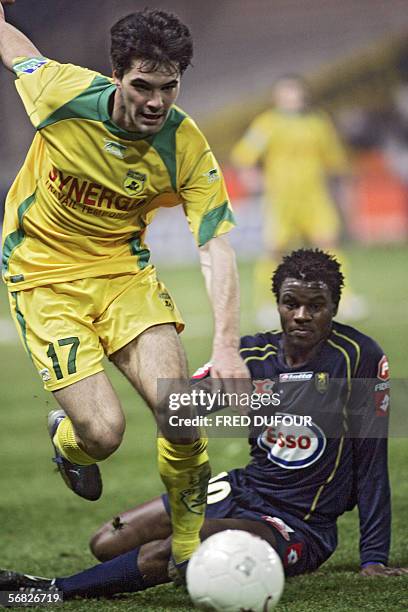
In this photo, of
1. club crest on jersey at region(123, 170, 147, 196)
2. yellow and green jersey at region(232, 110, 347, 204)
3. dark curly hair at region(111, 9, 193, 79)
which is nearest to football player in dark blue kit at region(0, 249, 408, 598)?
club crest on jersey at region(123, 170, 147, 196)

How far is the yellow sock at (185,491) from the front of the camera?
4.26 meters

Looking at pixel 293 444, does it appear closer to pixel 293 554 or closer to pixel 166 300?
pixel 293 554

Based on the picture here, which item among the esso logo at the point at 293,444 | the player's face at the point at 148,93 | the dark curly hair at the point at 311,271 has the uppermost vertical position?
the player's face at the point at 148,93

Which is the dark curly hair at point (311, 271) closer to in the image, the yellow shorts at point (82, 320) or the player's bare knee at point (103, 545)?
the yellow shorts at point (82, 320)

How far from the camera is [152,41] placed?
4.01 meters

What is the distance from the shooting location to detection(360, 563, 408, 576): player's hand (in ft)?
14.3

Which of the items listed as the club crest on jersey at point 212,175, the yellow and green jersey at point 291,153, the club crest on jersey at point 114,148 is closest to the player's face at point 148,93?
the club crest on jersey at point 114,148

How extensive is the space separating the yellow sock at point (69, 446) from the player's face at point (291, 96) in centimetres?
852

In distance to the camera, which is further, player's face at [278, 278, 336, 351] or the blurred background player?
the blurred background player

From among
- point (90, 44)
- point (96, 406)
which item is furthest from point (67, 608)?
point (90, 44)

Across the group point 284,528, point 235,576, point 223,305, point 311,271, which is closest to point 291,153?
point 311,271

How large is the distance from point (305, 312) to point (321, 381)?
29cm

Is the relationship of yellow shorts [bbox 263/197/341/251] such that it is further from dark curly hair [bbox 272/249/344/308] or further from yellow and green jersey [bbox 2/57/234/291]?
yellow and green jersey [bbox 2/57/234/291]

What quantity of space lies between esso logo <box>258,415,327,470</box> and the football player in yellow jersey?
33 cm
